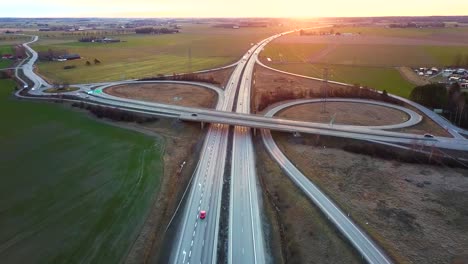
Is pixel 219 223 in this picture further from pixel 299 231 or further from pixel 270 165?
pixel 270 165

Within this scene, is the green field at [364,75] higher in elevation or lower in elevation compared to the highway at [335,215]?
higher

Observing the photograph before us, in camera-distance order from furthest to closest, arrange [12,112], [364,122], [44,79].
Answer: [44,79] → [12,112] → [364,122]

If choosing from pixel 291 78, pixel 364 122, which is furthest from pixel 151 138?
pixel 291 78

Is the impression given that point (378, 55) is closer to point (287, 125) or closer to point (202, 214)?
point (287, 125)

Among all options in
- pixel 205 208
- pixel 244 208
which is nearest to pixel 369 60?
pixel 244 208

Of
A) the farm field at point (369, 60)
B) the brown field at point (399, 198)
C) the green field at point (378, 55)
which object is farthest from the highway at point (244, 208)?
the green field at point (378, 55)

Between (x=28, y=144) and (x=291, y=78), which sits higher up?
(x=291, y=78)

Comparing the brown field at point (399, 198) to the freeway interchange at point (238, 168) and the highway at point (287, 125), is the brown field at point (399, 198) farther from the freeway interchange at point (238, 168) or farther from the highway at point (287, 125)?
the highway at point (287, 125)
